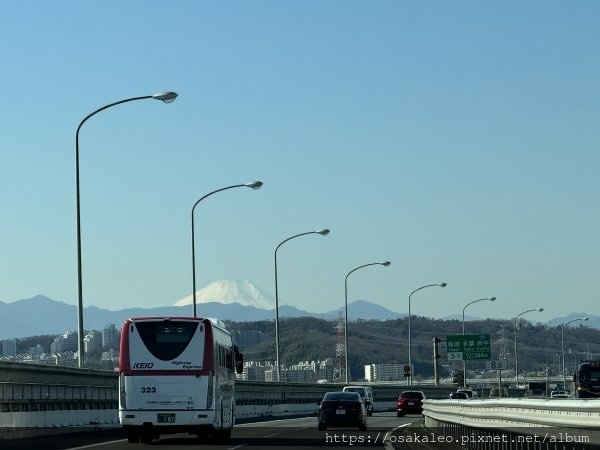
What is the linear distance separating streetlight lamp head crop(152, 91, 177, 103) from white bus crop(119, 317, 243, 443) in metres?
12.2

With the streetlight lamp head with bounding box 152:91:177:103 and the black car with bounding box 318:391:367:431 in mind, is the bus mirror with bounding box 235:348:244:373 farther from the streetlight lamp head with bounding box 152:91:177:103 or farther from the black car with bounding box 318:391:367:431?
the streetlight lamp head with bounding box 152:91:177:103

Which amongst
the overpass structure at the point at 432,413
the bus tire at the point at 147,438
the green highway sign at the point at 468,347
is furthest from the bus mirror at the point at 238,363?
the green highway sign at the point at 468,347

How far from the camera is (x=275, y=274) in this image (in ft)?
257

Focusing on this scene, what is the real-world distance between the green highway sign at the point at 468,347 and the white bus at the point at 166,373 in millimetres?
76761

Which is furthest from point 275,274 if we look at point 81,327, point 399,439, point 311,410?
point 399,439

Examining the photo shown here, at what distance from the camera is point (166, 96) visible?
4384 centimetres

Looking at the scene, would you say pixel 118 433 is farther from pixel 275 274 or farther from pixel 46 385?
pixel 275 274

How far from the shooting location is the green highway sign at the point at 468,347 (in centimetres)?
10875

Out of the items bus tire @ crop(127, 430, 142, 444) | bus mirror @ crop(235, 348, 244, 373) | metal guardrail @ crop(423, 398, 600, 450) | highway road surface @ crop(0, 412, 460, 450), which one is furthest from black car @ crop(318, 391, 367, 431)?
metal guardrail @ crop(423, 398, 600, 450)

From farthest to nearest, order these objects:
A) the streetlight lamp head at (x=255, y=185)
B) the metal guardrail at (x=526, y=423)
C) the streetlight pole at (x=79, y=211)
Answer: the streetlight lamp head at (x=255, y=185), the streetlight pole at (x=79, y=211), the metal guardrail at (x=526, y=423)

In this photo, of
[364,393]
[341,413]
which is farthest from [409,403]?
[341,413]

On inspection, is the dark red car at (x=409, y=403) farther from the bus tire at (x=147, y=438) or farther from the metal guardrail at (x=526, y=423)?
the metal guardrail at (x=526, y=423)

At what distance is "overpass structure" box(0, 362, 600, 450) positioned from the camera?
18219 millimetres

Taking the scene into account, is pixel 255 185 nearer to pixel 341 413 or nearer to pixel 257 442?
pixel 341 413
